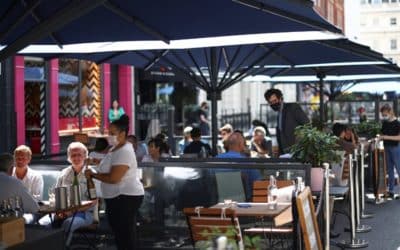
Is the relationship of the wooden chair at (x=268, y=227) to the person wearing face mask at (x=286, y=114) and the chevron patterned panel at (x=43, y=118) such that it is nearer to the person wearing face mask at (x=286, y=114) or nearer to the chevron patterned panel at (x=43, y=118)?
the person wearing face mask at (x=286, y=114)

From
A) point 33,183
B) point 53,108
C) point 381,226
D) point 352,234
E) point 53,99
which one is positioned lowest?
point 381,226

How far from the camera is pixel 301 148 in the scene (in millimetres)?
8891

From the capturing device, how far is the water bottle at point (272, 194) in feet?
23.8

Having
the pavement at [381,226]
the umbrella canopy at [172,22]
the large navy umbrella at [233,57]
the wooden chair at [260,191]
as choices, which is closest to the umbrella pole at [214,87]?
the large navy umbrella at [233,57]

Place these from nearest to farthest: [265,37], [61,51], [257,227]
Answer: [257,227]
[265,37]
[61,51]

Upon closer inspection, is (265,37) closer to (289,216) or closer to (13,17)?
(289,216)

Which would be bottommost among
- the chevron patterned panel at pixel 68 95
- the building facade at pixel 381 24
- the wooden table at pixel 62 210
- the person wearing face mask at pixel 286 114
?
the wooden table at pixel 62 210

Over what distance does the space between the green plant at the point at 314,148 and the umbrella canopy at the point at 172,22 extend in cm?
131

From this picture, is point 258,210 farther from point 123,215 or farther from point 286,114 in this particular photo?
point 286,114

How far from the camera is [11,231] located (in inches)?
189

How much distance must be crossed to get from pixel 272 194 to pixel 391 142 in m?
6.98

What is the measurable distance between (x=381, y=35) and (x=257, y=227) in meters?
42.0

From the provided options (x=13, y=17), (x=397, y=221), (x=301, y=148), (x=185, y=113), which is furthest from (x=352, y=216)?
(x=185, y=113)

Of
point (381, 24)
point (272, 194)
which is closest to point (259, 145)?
point (272, 194)
